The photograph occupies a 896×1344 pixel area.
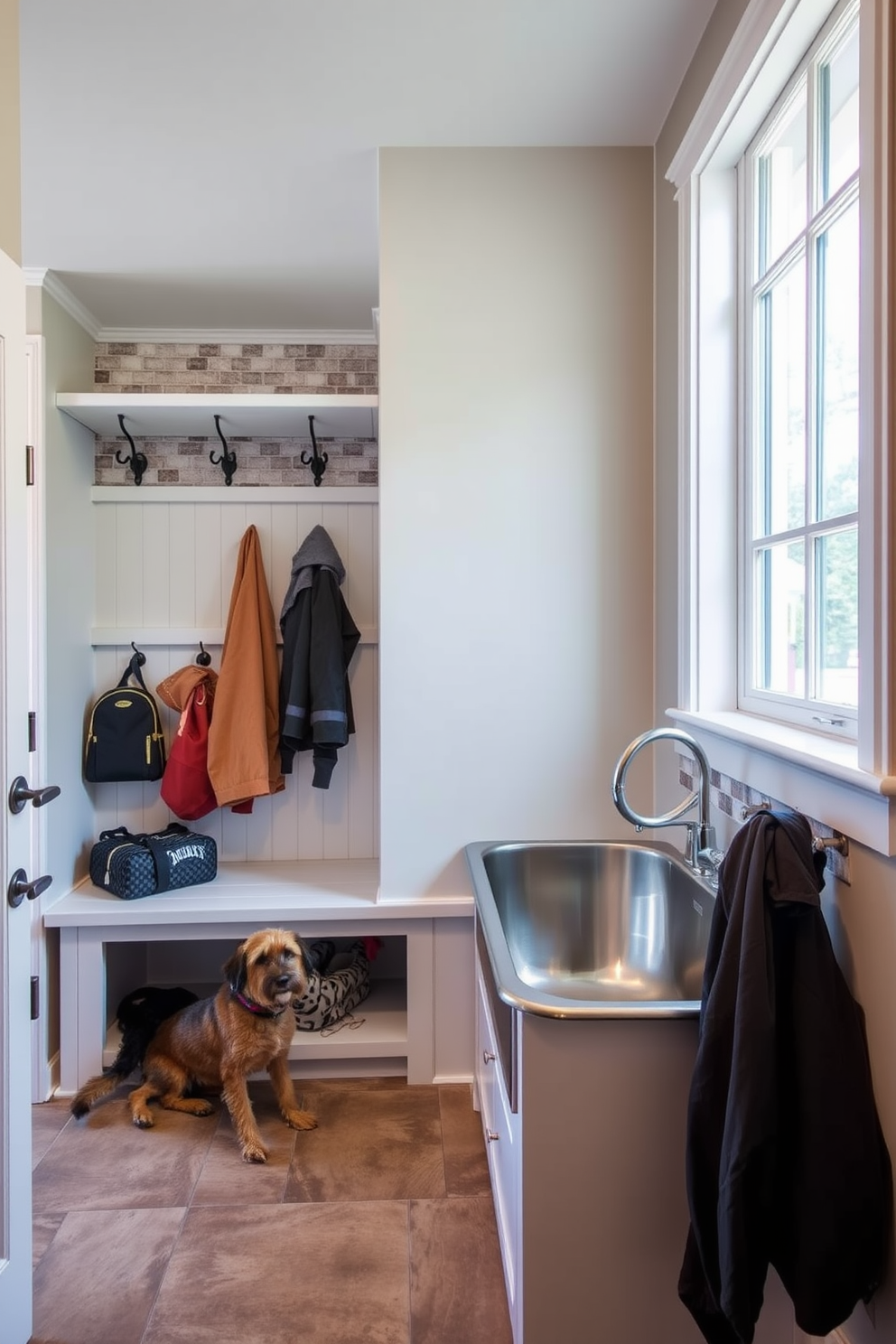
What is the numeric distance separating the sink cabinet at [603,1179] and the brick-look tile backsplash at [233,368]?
2451 mm

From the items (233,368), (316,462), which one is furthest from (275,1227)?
(233,368)

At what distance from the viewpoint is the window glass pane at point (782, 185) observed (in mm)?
1539

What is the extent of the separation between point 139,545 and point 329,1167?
2.12 metres

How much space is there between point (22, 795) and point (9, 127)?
120 centimetres

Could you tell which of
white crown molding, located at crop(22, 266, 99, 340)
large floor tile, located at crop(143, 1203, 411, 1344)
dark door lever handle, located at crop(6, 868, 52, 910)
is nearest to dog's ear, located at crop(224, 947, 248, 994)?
large floor tile, located at crop(143, 1203, 411, 1344)

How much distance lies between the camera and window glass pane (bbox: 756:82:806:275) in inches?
60.6

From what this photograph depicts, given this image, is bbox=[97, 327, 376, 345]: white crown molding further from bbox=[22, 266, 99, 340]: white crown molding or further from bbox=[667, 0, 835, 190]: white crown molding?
bbox=[667, 0, 835, 190]: white crown molding

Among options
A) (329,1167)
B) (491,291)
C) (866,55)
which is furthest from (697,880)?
(491,291)

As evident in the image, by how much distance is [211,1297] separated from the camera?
1.61 meters

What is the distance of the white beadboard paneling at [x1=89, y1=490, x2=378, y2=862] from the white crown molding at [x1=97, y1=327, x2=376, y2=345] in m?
0.62

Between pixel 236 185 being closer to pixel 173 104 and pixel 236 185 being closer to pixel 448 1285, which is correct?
pixel 173 104

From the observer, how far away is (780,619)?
5.47 ft

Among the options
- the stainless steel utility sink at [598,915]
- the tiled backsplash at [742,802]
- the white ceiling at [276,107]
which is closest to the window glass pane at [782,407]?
the tiled backsplash at [742,802]

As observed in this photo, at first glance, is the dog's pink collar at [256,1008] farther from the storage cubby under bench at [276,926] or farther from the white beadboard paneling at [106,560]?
the white beadboard paneling at [106,560]
